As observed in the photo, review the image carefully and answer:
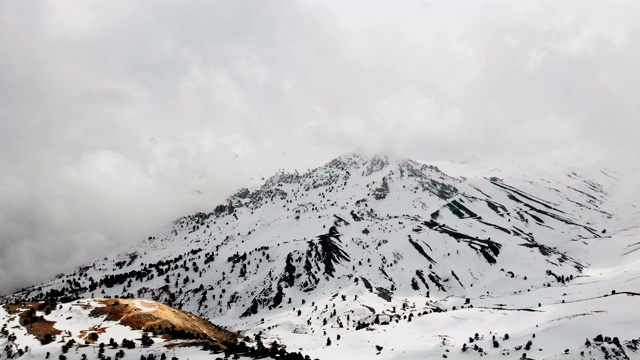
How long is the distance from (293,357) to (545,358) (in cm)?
11025

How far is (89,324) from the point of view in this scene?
7790 inches

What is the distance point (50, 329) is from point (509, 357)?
19760cm

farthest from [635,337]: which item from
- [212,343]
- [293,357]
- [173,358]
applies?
[173,358]

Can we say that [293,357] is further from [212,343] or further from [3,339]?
[3,339]

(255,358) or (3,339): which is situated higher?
(3,339)

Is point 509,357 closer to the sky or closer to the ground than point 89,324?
closer to the ground

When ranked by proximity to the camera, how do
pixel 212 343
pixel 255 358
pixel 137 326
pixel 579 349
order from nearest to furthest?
pixel 255 358
pixel 212 343
pixel 579 349
pixel 137 326

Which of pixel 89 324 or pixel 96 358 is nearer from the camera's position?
pixel 96 358

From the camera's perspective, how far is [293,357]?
148125mm

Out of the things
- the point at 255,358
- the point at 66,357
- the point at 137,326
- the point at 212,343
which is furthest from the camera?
the point at 137,326

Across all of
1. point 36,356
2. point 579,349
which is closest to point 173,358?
point 36,356

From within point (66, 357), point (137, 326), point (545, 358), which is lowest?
point (545, 358)

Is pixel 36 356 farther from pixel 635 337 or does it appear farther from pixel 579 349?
pixel 635 337

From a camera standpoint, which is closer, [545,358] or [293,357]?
[293,357]
